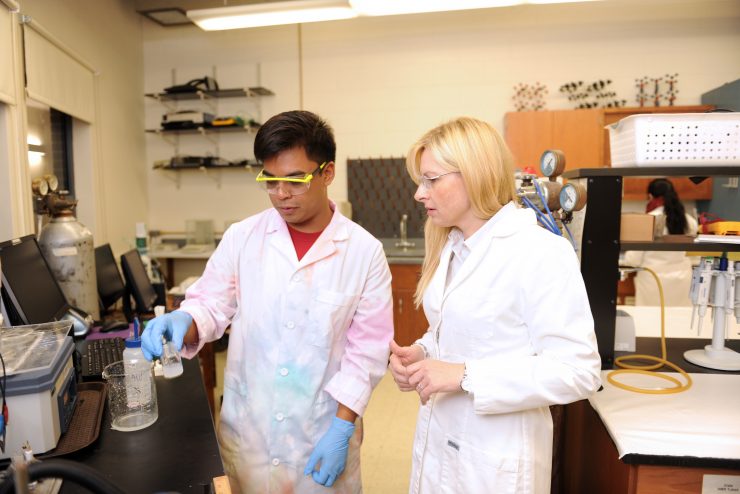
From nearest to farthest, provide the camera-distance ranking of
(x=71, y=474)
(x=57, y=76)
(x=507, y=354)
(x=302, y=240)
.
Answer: (x=71, y=474)
(x=507, y=354)
(x=302, y=240)
(x=57, y=76)

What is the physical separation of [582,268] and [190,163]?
3865mm

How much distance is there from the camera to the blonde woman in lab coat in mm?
1054

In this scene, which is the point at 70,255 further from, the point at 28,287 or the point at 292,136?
the point at 292,136

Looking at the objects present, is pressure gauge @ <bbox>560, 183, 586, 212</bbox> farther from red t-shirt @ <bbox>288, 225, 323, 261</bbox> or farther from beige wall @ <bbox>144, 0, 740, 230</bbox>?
beige wall @ <bbox>144, 0, 740, 230</bbox>

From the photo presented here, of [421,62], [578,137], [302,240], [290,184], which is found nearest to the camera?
[290,184]

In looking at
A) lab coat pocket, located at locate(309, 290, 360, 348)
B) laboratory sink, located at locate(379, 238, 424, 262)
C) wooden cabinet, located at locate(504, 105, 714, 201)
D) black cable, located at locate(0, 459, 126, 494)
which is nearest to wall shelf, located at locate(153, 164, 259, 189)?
laboratory sink, located at locate(379, 238, 424, 262)

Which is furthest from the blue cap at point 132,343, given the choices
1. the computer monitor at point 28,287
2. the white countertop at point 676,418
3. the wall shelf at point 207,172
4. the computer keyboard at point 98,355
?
the wall shelf at point 207,172

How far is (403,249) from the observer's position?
440 cm

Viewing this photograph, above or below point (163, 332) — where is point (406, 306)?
below

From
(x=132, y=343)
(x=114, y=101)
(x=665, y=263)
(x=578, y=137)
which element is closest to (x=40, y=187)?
(x=132, y=343)

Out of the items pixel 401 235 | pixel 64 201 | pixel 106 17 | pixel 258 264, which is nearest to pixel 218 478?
pixel 258 264

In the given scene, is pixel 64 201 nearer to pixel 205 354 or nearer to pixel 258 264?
pixel 205 354

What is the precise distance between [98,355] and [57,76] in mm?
2379

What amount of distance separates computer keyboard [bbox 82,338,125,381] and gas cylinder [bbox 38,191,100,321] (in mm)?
348
